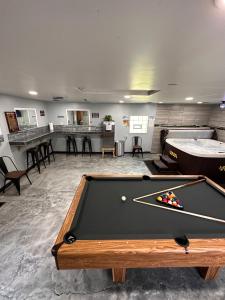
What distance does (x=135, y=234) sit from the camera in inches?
47.5

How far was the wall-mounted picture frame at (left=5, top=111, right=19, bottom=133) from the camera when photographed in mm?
3701

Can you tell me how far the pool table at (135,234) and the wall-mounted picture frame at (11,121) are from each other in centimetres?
329

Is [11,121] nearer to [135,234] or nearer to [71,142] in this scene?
[71,142]

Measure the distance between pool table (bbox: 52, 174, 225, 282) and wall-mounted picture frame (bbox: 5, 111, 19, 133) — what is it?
3.29 metres

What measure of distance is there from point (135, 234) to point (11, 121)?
4.28 m

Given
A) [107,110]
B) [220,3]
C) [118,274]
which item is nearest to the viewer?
[220,3]

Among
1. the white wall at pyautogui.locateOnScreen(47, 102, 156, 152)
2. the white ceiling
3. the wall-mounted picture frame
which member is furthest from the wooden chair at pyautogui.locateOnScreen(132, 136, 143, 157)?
the white ceiling

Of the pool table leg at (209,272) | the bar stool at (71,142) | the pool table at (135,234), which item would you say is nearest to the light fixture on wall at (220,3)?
the pool table at (135,234)

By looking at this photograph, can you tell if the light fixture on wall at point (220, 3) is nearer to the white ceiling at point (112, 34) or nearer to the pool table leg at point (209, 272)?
the white ceiling at point (112, 34)

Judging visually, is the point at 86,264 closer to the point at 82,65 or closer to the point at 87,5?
the point at 87,5

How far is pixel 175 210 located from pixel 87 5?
1772 millimetres

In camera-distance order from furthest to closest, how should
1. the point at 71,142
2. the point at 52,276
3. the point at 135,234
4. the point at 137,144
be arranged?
the point at 137,144
the point at 71,142
the point at 52,276
the point at 135,234

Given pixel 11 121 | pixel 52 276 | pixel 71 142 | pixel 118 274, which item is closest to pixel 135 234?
pixel 118 274

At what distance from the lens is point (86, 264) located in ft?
3.64
